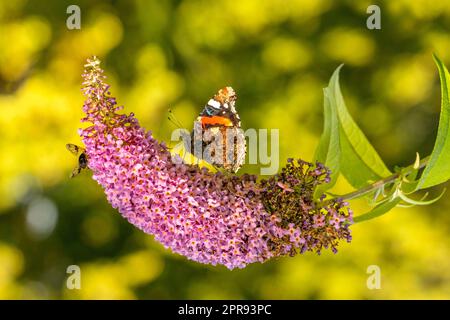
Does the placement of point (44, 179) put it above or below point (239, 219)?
above

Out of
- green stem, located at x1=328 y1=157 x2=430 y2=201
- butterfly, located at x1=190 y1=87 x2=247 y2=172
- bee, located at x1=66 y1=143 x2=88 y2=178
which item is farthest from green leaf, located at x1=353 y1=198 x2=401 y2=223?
bee, located at x1=66 y1=143 x2=88 y2=178

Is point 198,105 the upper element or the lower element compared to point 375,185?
upper

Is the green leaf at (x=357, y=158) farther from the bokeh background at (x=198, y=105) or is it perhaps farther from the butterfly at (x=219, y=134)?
the bokeh background at (x=198, y=105)

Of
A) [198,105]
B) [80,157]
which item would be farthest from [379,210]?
[198,105]

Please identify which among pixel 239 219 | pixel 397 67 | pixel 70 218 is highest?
pixel 397 67

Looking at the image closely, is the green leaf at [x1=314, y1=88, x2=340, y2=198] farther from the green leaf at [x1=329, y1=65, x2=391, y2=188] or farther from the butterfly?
the butterfly

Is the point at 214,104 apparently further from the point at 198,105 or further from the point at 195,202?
the point at 198,105

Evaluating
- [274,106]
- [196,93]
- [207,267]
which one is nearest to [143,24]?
[196,93]

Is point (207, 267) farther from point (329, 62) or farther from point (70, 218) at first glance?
point (329, 62)
